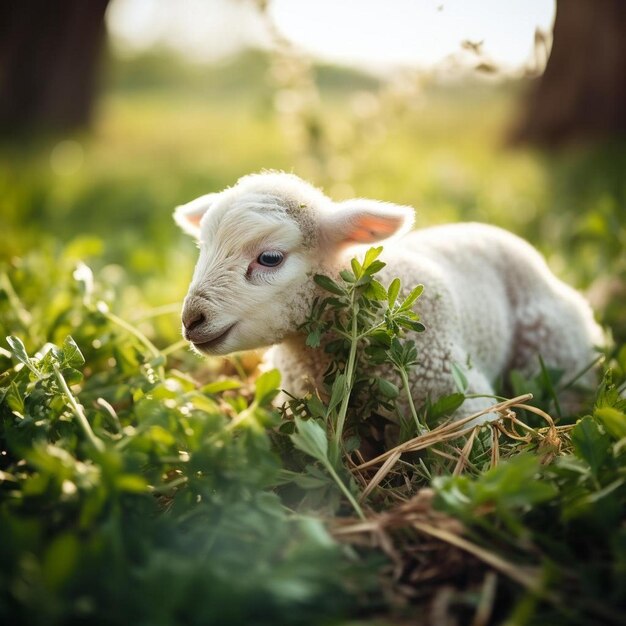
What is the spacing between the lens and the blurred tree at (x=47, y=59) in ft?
30.9

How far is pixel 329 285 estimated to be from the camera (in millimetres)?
2166

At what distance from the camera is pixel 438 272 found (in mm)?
2727

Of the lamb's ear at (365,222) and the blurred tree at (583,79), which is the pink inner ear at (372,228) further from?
the blurred tree at (583,79)

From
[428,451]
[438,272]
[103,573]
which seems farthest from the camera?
[438,272]

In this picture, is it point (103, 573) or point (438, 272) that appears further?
point (438, 272)

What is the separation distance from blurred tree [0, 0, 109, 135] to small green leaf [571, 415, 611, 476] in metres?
9.59

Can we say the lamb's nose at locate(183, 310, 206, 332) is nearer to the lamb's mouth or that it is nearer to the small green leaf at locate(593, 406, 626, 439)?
the lamb's mouth

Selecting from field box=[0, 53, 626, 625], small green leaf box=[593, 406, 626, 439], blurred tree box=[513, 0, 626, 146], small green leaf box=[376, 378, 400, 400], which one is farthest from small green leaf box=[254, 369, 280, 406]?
blurred tree box=[513, 0, 626, 146]

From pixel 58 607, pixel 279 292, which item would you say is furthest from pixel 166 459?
pixel 279 292

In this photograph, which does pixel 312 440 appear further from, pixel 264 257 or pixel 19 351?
pixel 19 351

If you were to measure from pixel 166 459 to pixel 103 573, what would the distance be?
0.41 metres

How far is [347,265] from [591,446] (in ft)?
3.53

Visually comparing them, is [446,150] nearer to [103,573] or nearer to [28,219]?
[28,219]

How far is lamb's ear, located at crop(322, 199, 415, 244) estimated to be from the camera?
2.27 m
